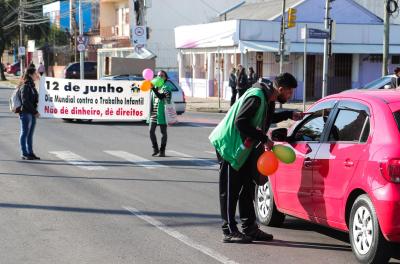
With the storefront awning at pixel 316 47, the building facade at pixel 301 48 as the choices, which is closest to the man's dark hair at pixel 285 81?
the building facade at pixel 301 48

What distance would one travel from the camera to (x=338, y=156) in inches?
270

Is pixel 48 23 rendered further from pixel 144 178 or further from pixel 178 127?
pixel 144 178

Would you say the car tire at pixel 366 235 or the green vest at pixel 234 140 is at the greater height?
the green vest at pixel 234 140

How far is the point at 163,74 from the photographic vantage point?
15477 mm

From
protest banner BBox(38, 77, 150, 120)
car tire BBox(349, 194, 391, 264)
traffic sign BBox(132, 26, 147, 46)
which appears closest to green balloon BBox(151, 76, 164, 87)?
protest banner BBox(38, 77, 150, 120)

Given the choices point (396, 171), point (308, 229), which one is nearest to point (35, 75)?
point (308, 229)

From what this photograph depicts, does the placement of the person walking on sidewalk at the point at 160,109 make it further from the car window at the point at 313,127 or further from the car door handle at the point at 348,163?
the car door handle at the point at 348,163

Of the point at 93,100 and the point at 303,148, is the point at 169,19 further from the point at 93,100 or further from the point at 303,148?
the point at 303,148

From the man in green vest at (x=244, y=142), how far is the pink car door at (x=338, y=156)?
0.57m

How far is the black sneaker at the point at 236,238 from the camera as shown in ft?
24.5

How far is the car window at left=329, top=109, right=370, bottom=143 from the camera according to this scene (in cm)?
669

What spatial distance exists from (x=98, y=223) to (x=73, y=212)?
0.78 m

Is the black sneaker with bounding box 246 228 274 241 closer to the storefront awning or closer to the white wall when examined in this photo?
the storefront awning

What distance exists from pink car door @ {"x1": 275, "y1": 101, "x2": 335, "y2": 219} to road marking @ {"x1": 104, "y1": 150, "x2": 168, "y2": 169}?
229 inches
